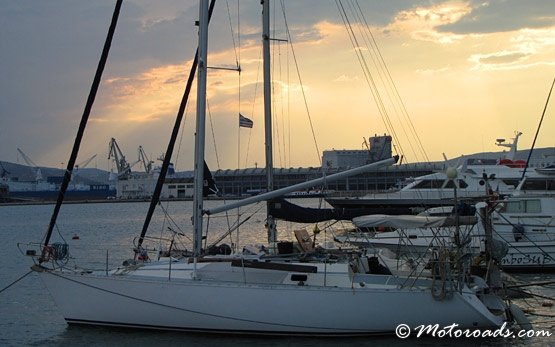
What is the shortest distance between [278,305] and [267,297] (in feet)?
1.00

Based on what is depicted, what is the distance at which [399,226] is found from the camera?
61.1 feet

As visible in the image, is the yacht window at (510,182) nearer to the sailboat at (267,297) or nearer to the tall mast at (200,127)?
the sailboat at (267,297)

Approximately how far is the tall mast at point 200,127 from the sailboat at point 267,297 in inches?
1.4


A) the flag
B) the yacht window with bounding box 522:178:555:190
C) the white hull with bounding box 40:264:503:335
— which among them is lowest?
the white hull with bounding box 40:264:503:335

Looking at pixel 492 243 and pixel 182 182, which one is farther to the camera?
pixel 182 182

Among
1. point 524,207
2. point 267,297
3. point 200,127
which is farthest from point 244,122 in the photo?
point 524,207

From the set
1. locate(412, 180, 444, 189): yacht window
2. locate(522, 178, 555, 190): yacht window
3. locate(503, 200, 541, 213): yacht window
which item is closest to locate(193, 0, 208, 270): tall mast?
locate(503, 200, 541, 213): yacht window

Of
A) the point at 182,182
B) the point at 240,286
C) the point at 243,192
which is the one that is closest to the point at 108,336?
the point at 240,286

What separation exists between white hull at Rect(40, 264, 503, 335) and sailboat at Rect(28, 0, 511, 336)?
0.07 ft

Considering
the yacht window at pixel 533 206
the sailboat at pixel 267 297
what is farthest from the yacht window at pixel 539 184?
the sailboat at pixel 267 297

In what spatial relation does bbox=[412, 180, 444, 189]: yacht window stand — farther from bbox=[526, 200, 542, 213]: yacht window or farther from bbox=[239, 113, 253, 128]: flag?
bbox=[239, 113, 253, 128]: flag

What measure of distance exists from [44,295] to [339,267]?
12.5m

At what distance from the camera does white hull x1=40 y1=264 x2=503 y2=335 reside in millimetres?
15281

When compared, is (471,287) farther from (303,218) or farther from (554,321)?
(303,218)
